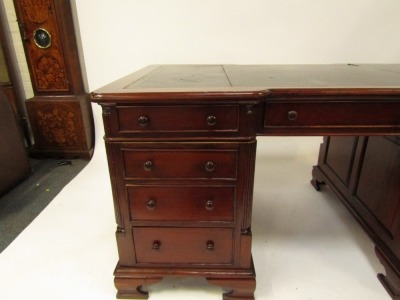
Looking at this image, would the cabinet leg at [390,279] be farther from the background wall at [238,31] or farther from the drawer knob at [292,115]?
the background wall at [238,31]

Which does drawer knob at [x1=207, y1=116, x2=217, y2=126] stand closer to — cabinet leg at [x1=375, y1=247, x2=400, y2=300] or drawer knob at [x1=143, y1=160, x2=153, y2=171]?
drawer knob at [x1=143, y1=160, x2=153, y2=171]

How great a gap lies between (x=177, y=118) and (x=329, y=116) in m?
0.53

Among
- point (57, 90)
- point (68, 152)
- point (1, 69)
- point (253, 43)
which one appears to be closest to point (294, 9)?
point (253, 43)

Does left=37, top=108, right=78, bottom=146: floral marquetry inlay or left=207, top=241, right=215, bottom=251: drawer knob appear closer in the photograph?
left=207, top=241, right=215, bottom=251: drawer knob

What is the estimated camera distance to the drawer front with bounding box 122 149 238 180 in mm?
958

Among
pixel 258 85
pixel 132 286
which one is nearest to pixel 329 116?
pixel 258 85

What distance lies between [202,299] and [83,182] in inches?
50.8

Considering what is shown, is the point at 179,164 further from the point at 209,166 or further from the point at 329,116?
the point at 329,116

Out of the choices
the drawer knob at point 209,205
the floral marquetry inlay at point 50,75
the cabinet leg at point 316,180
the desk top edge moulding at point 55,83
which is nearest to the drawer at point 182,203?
the drawer knob at point 209,205

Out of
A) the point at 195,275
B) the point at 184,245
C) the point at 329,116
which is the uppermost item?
the point at 329,116

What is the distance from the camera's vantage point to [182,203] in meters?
1.03

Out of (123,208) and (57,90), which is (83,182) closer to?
(57,90)

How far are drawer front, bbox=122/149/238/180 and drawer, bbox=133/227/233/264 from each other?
227 millimetres

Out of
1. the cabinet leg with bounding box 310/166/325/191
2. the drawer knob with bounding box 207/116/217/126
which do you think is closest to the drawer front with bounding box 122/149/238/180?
the drawer knob with bounding box 207/116/217/126
